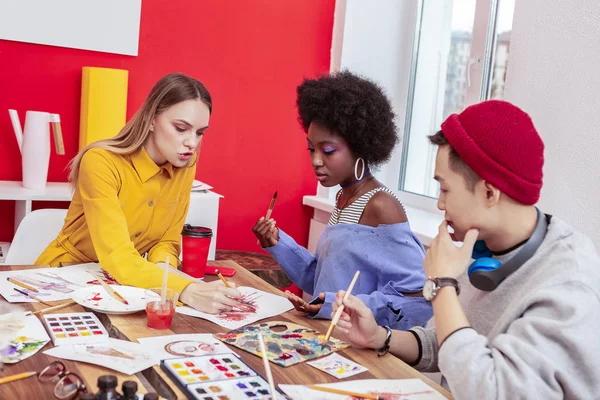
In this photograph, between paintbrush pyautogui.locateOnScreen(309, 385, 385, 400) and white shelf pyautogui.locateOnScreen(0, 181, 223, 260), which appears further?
white shelf pyautogui.locateOnScreen(0, 181, 223, 260)

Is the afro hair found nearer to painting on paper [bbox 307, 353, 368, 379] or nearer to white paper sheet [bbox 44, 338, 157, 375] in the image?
painting on paper [bbox 307, 353, 368, 379]

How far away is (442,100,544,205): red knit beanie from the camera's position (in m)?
1.26

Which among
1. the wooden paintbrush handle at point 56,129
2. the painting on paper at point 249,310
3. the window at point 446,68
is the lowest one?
the painting on paper at point 249,310

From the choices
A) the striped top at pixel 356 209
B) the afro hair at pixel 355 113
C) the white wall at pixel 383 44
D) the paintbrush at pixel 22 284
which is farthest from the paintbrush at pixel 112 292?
the white wall at pixel 383 44

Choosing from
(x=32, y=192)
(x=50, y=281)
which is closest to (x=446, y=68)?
(x=32, y=192)

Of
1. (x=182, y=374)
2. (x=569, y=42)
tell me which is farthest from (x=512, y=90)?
(x=182, y=374)

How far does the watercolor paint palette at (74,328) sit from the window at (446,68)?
224 centimetres

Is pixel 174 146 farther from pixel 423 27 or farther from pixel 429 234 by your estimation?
pixel 423 27

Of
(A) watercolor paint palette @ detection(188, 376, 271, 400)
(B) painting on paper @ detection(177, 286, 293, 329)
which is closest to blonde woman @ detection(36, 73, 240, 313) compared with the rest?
(B) painting on paper @ detection(177, 286, 293, 329)

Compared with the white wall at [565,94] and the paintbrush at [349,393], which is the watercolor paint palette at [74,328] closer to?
the paintbrush at [349,393]

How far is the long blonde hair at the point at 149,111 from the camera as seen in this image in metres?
2.19

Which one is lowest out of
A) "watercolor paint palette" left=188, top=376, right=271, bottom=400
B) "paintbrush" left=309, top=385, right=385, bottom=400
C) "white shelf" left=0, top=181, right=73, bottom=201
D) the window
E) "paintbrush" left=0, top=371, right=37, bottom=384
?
"paintbrush" left=309, top=385, right=385, bottom=400

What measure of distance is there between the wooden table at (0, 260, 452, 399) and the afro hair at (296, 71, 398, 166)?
67 cm

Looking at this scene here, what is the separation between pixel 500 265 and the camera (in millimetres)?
1343
